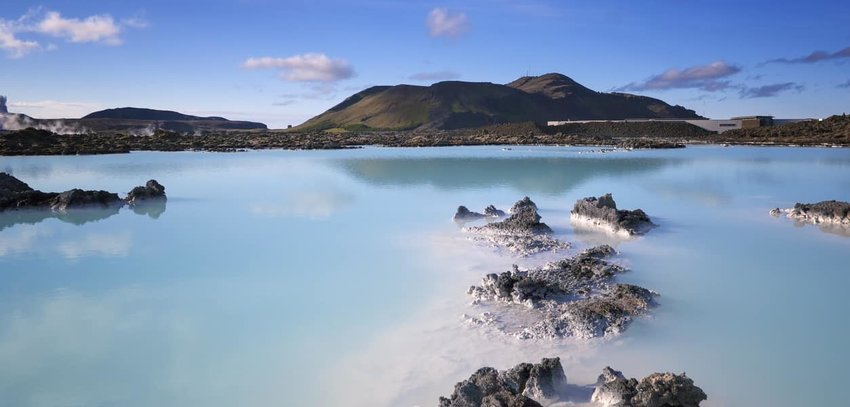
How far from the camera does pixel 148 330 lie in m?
5.27

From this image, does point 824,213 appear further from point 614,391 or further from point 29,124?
point 29,124

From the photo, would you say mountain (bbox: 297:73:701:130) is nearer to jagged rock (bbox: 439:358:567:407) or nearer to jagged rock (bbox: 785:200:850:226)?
jagged rock (bbox: 785:200:850:226)

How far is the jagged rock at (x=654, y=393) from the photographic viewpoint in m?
3.57

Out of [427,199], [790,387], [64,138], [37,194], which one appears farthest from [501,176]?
[64,138]

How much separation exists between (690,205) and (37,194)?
14094mm

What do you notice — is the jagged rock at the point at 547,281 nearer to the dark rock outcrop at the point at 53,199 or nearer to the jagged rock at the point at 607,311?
the jagged rock at the point at 607,311

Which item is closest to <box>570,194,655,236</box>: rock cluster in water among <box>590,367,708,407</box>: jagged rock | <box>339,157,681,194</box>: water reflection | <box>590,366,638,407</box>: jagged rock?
<box>339,157,681,194</box>: water reflection

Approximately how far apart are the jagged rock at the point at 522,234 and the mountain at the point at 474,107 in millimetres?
119698

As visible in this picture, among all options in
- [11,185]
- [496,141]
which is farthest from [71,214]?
[496,141]

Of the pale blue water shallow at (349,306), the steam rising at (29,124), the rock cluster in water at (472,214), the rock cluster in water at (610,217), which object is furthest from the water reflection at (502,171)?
the steam rising at (29,124)

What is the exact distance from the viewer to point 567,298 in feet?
20.1

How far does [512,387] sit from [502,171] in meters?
17.2

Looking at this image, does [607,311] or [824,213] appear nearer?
[607,311]

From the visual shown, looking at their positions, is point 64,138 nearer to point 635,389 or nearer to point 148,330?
point 148,330
